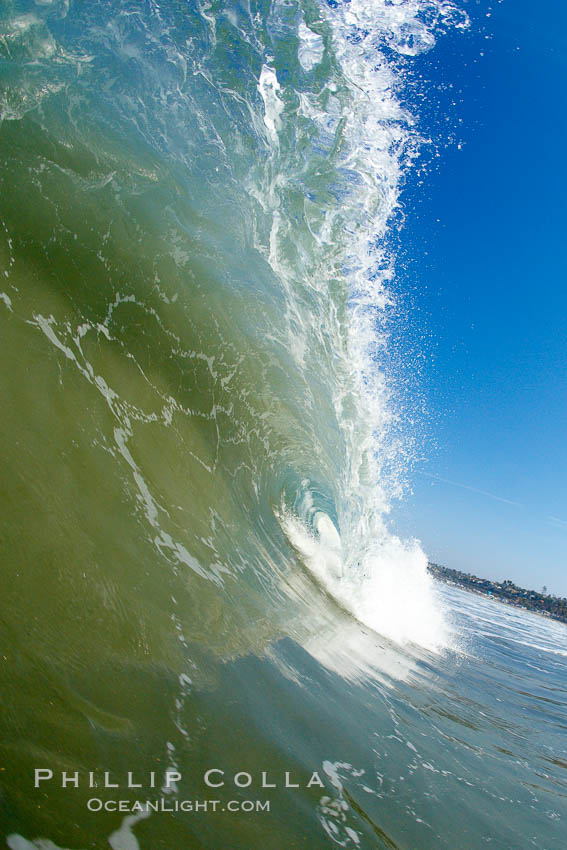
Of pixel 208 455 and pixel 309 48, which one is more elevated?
pixel 309 48

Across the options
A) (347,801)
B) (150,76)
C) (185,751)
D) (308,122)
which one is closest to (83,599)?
(185,751)

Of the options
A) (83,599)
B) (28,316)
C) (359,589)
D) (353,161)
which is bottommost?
(359,589)

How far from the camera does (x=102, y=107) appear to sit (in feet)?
17.3

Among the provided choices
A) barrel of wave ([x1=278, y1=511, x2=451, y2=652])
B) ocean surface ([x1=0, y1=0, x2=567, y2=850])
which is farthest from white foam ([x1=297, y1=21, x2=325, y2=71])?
barrel of wave ([x1=278, y1=511, x2=451, y2=652])

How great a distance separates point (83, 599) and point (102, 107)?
206 inches

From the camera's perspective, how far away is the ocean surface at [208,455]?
6.79 feet

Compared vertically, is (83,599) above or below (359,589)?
above

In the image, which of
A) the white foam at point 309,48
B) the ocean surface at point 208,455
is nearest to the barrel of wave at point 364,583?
the ocean surface at point 208,455

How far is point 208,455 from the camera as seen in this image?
6.07 meters

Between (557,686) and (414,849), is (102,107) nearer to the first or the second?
(414,849)

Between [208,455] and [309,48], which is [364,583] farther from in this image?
[309,48]

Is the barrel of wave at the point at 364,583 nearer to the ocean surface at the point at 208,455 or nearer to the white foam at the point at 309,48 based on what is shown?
the ocean surface at the point at 208,455

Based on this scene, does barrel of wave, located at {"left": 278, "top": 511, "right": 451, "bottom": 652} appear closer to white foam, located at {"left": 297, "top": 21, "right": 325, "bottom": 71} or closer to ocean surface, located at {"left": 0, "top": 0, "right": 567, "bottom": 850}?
ocean surface, located at {"left": 0, "top": 0, "right": 567, "bottom": 850}

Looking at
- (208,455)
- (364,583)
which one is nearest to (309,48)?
(208,455)
